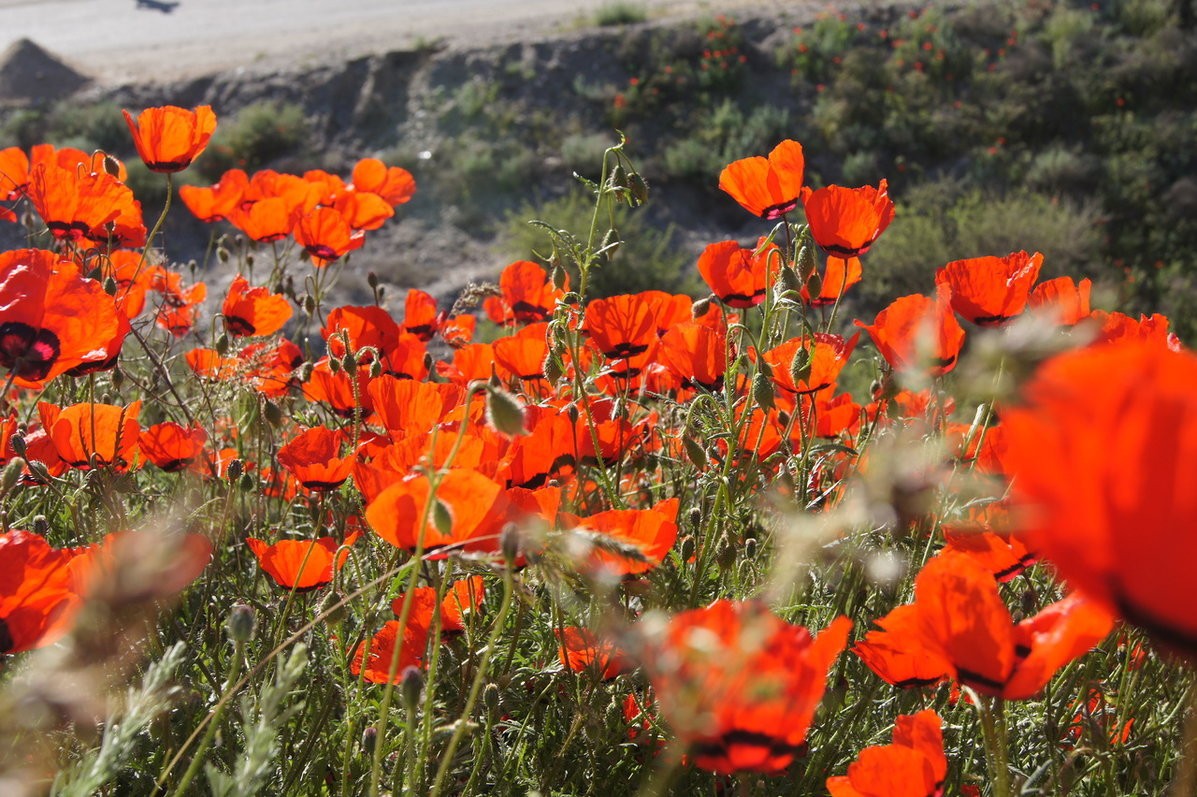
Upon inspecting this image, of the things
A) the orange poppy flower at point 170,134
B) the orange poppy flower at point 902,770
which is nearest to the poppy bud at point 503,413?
the orange poppy flower at point 902,770

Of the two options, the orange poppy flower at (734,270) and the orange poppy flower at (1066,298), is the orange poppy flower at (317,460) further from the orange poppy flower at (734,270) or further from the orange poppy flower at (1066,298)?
the orange poppy flower at (1066,298)

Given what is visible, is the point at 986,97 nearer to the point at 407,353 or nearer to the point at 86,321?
the point at 407,353

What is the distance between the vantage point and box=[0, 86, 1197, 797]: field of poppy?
0.68 m

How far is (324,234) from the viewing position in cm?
250

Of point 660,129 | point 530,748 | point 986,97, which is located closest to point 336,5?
point 660,129

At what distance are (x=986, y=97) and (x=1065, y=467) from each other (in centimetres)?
1099

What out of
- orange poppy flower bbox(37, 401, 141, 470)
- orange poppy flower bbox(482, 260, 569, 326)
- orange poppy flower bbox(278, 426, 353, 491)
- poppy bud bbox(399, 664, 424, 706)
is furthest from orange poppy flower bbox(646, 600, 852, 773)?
orange poppy flower bbox(482, 260, 569, 326)

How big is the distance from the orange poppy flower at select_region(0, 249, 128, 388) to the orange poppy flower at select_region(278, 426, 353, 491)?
1.11ft

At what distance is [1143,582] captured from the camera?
554mm

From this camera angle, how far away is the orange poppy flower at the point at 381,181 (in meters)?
2.86

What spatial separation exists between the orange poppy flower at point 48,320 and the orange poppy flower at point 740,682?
0.92 m

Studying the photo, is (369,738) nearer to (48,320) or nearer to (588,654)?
(588,654)

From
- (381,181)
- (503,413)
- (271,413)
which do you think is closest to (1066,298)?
(503,413)

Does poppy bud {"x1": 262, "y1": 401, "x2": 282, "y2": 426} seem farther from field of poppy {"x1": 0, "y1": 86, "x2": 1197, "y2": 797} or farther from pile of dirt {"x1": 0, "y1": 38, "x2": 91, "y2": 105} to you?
pile of dirt {"x1": 0, "y1": 38, "x2": 91, "y2": 105}
